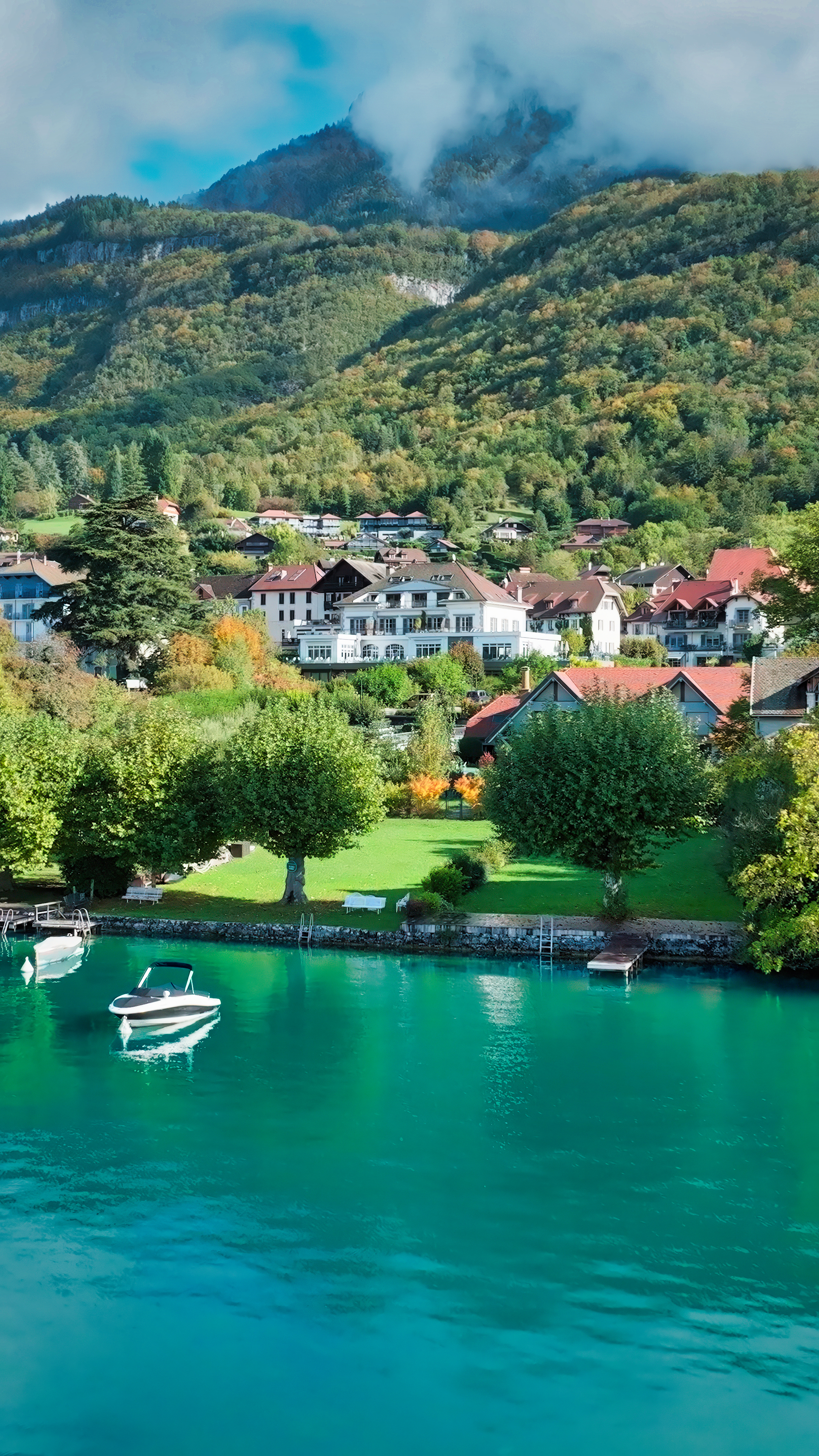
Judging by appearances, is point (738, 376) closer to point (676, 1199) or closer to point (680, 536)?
point (680, 536)

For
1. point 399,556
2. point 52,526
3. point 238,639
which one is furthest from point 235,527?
point 238,639

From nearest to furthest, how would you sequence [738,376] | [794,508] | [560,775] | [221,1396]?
[221,1396]
[560,775]
[794,508]
[738,376]

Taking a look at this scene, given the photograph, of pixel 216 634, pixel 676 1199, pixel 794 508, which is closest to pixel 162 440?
pixel 794 508

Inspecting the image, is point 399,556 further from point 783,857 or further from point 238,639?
point 783,857

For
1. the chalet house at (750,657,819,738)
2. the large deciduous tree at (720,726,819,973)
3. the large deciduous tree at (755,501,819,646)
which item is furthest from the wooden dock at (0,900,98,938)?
the large deciduous tree at (755,501,819,646)

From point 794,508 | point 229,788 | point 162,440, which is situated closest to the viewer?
point 229,788

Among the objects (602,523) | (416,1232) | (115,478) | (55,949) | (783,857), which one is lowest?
(416,1232)
